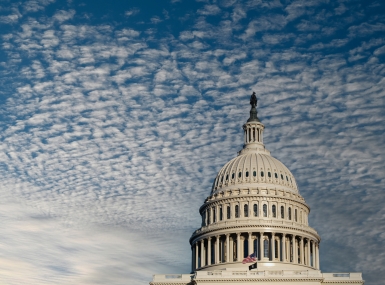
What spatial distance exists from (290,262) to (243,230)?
946 cm

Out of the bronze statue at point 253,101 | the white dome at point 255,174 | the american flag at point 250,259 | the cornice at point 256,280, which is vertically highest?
the bronze statue at point 253,101

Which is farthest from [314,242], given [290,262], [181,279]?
[181,279]

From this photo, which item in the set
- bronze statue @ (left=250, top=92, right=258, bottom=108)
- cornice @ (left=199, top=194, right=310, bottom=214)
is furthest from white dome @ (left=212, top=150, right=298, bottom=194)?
bronze statue @ (left=250, top=92, right=258, bottom=108)

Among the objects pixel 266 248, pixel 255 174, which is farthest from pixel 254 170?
pixel 266 248

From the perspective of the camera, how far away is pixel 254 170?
135m

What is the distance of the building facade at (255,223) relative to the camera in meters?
126

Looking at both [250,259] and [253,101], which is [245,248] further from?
[253,101]

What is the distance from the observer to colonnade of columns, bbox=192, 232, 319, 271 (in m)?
126

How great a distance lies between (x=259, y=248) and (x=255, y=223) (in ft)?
13.9

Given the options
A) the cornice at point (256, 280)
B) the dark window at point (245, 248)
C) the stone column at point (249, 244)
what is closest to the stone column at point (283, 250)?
the stone column at point (249, 244)

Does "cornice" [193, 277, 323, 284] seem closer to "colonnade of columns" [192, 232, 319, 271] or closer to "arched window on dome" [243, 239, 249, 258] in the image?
"colonnade of columns" [192, 232, 319, 271]

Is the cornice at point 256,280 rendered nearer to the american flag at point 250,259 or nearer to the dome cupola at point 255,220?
the american flag at point 250,259

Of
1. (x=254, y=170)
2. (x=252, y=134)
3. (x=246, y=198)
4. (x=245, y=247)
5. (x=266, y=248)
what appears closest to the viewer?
(x=266, y=248)

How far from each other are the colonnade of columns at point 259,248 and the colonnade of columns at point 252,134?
73.4 feet
